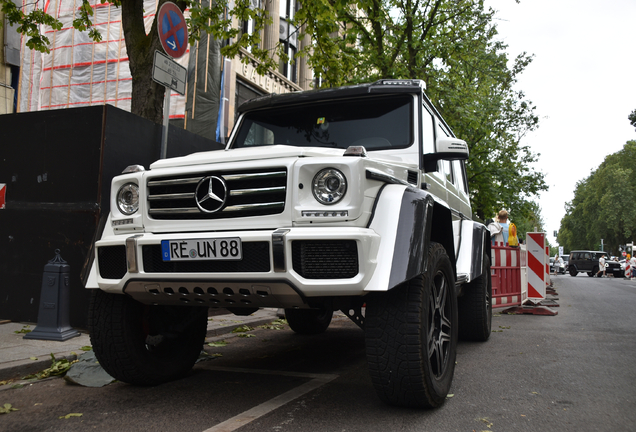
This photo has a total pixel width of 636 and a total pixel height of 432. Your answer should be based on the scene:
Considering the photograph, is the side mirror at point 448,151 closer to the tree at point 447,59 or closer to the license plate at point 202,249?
the license plate at point 202,249

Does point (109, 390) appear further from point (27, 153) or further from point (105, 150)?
point (27, 153)

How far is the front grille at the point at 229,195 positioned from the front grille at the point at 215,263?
0.22m

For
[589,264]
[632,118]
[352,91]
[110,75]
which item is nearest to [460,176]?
[352,91]

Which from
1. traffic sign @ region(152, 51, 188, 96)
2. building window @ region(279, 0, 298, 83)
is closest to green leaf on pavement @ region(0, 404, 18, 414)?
traffic sign @ region(152, 51, 188, 96)

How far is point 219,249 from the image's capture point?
3098 mm

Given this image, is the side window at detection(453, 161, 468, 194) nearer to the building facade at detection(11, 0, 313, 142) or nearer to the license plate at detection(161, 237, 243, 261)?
the license plate at detection(161, 237, 243, 261)

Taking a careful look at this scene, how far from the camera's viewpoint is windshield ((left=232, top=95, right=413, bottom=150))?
168 inches

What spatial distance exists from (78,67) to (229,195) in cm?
1723

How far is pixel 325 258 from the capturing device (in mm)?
2889

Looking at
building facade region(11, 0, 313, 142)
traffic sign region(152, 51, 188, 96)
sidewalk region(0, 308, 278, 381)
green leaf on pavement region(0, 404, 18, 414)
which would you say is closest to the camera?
green leaf on pavement region(0, 404, 18, 414)

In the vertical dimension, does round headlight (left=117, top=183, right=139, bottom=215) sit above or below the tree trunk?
below

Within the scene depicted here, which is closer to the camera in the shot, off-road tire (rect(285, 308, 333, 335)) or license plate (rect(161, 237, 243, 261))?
license plate (rect(161, 237, 243, 261))

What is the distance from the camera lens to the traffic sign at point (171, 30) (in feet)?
19.6

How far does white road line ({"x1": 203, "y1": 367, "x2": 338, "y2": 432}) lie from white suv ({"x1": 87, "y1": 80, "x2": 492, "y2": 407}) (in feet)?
2.02
